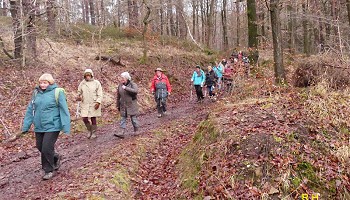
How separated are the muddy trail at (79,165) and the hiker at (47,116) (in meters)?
0.50

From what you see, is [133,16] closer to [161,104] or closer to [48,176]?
[161,104]

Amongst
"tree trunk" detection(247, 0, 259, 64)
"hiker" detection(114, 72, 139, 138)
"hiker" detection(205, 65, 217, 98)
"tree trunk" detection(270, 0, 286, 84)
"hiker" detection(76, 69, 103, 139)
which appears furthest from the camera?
"hiker" detection(205, 65, 217, 98)

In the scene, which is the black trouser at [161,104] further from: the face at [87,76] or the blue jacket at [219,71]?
the blue jacket at [219,71]

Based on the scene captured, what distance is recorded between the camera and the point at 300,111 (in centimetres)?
733

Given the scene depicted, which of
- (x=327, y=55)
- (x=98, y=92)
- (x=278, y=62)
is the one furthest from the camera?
(x=278, y=62)

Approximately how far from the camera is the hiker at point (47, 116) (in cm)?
665

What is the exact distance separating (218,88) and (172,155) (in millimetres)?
9582

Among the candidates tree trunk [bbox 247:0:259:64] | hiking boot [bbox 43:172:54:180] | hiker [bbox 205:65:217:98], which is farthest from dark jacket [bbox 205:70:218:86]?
hiking boot [bbox 43:172:54:180]

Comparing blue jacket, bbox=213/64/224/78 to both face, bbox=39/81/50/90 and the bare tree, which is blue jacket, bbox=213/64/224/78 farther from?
the bare tree

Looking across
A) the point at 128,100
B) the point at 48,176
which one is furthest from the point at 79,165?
the point at 128,100

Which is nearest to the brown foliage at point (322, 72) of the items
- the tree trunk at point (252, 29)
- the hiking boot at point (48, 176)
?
the tree trunk at point (252, 29)

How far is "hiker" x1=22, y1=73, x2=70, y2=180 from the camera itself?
262 inches

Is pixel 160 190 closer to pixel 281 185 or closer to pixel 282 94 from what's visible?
pixel 281 185

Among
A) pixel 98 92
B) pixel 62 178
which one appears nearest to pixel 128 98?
pixel 98 92
